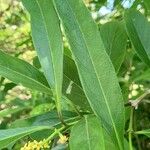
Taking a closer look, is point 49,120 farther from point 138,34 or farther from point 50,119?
point 138,34

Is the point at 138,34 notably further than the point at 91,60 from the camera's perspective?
Yes

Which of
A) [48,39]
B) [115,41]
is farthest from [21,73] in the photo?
[115,41]

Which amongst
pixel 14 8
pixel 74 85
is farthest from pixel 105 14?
pixel 14 8

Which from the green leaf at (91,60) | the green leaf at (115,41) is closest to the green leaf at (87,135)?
the green leaf at (91,60)

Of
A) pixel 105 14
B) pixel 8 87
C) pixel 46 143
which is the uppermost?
pixel 105 14

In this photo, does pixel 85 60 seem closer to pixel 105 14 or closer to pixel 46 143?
pixel 46 143

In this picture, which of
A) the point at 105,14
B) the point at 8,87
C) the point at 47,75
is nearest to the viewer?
the point at 47,75

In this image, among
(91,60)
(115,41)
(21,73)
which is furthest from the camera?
(115,41)

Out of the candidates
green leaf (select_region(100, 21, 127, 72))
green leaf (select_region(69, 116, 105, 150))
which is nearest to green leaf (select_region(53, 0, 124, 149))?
green leaf (select_region(69, 116, 105, 150))
